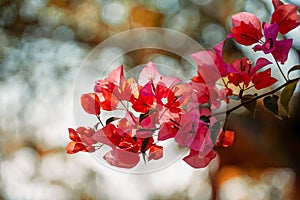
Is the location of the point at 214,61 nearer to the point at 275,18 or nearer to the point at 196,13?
the point at 275,18

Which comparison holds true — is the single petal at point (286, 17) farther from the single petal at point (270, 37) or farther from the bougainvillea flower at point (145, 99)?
the bougainvillea flower at point (145, 99)

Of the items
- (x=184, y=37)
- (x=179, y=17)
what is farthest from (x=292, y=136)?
(x=179, y=17)

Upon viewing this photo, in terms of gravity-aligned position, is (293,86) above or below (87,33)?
above

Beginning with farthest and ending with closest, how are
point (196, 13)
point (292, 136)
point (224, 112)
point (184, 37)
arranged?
point (196, 13), point (184, 37), point (292, 136), point (224, 112)

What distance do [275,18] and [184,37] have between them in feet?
6.56

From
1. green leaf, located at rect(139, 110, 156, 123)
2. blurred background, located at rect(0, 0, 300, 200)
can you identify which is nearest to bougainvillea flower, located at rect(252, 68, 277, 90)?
green leaf, located at rect(139, 110, 156, 123)

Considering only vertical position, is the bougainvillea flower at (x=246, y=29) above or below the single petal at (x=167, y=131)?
above

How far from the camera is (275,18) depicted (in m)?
0.48

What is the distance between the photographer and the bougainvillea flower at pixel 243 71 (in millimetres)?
471

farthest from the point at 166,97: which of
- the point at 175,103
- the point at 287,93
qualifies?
the point at 287,93

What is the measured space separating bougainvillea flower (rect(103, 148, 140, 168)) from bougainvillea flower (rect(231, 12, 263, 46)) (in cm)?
14

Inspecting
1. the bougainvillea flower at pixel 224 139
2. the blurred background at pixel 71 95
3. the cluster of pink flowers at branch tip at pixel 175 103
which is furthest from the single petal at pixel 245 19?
the blurred background at pixel 71 95

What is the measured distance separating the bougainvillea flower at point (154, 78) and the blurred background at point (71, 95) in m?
1.78

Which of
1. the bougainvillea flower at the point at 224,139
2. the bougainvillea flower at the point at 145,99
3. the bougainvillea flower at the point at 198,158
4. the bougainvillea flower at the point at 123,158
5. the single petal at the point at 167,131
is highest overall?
the bougainvillea flower at the point at 145,99
